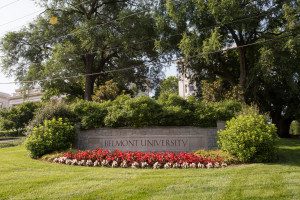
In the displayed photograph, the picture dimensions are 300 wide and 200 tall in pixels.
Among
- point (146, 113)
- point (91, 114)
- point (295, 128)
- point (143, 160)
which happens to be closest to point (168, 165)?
point (143, 160)

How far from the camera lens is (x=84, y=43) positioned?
100 ft

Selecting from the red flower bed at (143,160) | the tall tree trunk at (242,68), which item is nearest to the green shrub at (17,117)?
the tall tree trunk at (242,68)

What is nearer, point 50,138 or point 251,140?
point 251,140

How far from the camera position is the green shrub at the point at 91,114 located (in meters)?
17.5

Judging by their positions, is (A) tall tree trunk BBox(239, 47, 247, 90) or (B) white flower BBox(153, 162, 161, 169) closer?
(B) white flower BBox(153, 162, 161, 169)

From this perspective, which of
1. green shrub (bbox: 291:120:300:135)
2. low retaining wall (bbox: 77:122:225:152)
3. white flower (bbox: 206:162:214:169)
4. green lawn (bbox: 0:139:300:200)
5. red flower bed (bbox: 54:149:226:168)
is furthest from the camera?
green shrub (bbox: 291:120:300:135)

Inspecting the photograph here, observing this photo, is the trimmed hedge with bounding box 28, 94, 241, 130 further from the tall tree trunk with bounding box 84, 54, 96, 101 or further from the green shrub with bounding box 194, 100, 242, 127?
the tall tree trunk with bounding box 84, 54, 96, 101

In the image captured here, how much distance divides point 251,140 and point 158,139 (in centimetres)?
455

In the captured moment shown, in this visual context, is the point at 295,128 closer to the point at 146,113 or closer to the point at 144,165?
the point at 146,113

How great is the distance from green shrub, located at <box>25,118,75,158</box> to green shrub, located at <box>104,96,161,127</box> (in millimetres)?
1690

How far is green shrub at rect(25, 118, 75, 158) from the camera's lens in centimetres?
1560

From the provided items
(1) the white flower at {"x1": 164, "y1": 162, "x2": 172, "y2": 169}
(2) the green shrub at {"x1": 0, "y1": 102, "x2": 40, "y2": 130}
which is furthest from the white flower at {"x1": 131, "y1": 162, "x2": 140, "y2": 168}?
(2) the green shrub at {"x1": 0, "y1": 102, "x2": 40, "y2": 130}

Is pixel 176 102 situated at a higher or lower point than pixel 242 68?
lower

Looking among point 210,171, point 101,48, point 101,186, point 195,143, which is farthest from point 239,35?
point 101,186
